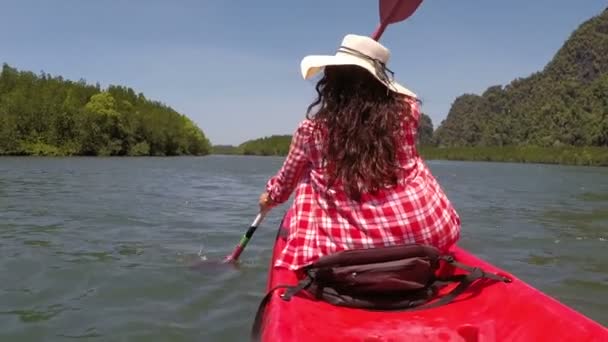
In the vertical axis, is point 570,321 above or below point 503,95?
below

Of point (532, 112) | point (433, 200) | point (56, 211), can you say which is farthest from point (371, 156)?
point (532, 112)

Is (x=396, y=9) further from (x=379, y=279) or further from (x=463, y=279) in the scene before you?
(x=379, y=279)

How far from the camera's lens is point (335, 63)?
2.70m

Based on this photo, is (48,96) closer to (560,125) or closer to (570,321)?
(570,321)

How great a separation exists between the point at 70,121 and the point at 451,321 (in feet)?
181

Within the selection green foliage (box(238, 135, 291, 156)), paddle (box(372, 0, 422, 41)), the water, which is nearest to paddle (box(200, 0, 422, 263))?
paddle (box(372, 0, 422, 41))

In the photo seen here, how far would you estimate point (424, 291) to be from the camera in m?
2.95

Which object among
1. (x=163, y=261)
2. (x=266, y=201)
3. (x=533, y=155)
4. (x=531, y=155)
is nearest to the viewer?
(x=266, y=201)

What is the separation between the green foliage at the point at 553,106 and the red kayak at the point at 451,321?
7235cm

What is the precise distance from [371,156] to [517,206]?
410 inches

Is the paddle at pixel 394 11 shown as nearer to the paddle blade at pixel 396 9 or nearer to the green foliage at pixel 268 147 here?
the paddle blade at pixel 396 9

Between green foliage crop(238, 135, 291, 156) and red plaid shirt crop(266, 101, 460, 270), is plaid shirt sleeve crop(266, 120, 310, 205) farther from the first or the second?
green foliage crop(238, 135, 291, 156)

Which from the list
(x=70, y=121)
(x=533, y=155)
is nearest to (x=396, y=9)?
(x=70, y=121)

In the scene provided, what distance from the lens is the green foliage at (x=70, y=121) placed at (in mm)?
48219
